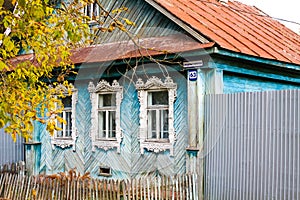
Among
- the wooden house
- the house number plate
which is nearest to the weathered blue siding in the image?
the wooden house

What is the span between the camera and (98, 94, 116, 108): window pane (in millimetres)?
12461

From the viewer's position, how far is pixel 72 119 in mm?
13234

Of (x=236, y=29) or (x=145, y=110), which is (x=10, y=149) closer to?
(x=145, y=110)

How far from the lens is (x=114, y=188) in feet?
31.4

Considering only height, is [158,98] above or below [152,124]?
above

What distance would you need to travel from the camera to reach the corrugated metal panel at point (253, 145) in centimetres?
846

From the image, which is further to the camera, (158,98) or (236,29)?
(236,29)

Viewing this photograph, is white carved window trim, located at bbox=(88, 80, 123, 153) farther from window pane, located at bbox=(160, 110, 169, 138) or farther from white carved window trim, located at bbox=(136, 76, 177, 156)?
window pane, located at bbox=(160, 110, 169, 138)

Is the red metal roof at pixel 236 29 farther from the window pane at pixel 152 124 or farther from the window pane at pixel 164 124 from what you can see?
the window pane at pixel 152 124

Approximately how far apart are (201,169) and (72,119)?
4567 mm

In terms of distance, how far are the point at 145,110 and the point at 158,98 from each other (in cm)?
43

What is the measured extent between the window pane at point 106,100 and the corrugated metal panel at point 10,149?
331 centimetres

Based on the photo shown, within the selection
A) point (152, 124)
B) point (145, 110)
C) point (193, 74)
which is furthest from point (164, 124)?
point (193, 74)

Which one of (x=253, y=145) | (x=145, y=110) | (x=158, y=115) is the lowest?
(x=253, y=145)
